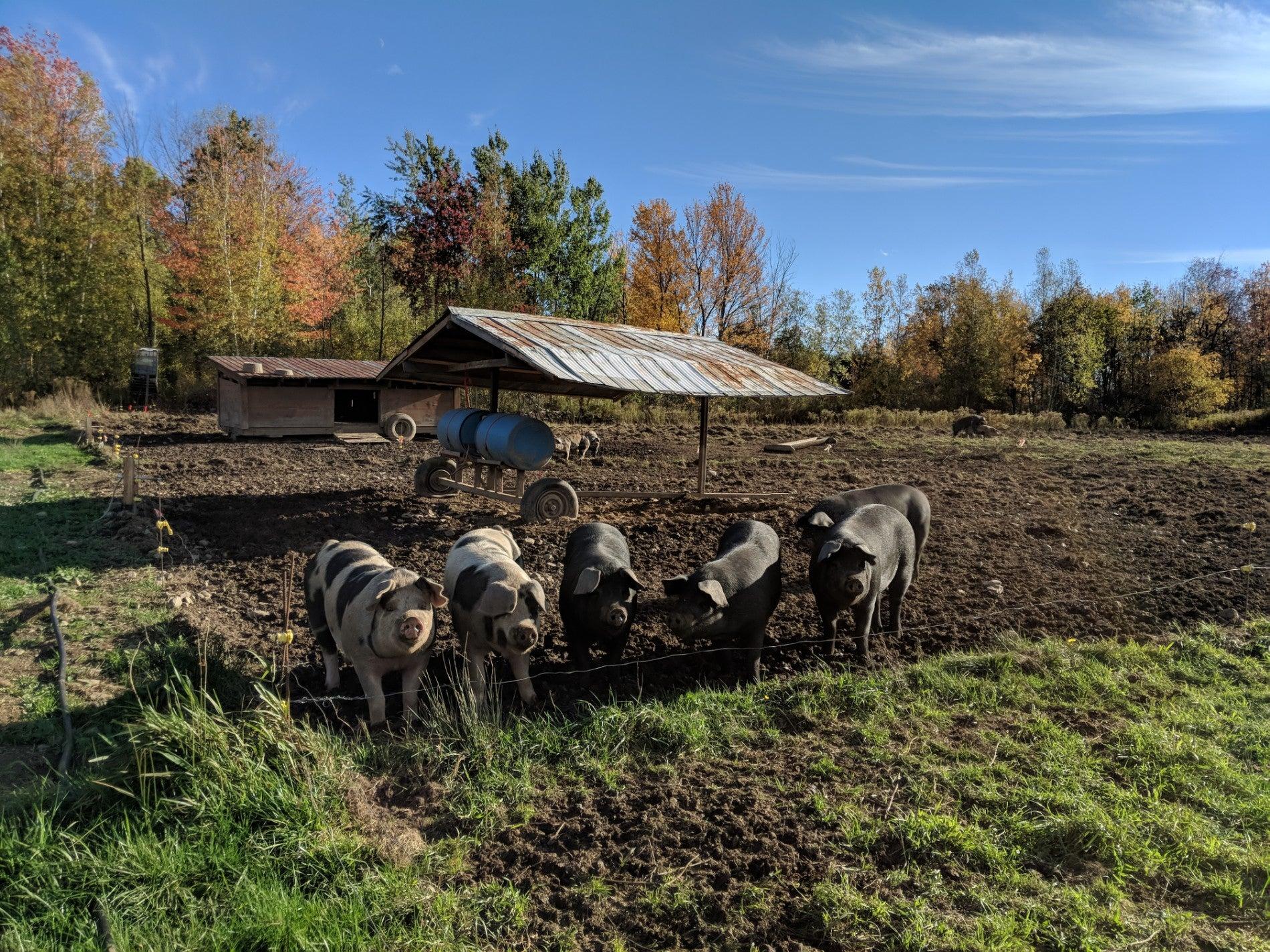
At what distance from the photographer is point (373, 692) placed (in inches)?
182

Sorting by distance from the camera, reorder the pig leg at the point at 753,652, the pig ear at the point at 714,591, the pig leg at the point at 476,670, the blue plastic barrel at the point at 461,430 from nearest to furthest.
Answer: the pig leg at the point at 476,670, the pig ear at the point at 714,591, the pig leg at the point at 753,652, the blue plastic barrel at the point at 461,430

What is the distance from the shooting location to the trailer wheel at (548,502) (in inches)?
370

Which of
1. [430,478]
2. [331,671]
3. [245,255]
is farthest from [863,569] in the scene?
[245,255]

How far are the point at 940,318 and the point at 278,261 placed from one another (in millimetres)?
36118

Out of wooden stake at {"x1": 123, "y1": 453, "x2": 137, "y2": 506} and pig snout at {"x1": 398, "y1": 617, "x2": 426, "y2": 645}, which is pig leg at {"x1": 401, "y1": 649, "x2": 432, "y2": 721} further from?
wooden stake at {"x1": 123, "y1": 453, "x2": 137, "y2": 506}

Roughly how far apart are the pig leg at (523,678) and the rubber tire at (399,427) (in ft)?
49.7

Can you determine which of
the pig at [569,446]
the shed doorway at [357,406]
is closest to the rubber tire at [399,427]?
the shed doorway at [357,406]

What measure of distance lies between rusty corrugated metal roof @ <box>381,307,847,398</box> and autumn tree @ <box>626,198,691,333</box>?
78.0 ft

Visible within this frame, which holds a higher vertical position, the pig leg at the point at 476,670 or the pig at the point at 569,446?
the pig at the point at 569,446

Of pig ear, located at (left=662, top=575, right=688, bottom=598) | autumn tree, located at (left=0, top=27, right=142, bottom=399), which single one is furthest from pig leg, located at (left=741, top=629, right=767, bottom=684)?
autumn tree, located at (left=0, top=27, right=142, bottom=399)

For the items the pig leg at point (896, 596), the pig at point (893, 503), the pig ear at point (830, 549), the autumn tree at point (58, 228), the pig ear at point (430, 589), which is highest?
the autumn tree at point (58, 228)

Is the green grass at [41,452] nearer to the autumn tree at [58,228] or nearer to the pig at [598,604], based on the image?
the autumn tree at [58,228]

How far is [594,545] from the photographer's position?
19.6 feet

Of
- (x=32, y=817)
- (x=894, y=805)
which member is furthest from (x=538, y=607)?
(x=32, y=817)
